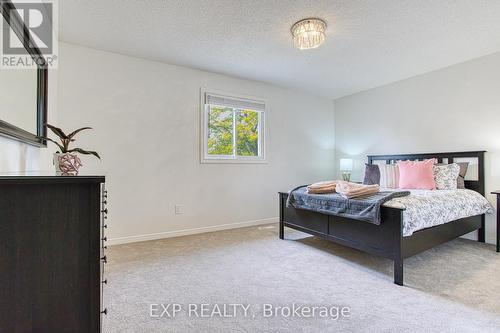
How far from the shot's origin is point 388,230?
2.09 meters

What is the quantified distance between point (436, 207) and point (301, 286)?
1.50 meters

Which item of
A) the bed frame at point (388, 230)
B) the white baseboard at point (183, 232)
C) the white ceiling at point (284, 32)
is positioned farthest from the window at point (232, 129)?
the bed frame at point (388, 230)

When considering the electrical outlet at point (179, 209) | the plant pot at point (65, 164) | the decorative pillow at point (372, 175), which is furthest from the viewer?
the decorative pillow at point (372, 175)

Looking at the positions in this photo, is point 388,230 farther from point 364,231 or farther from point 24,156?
point 24,156

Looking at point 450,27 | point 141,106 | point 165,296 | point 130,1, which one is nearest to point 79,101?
point 141,106

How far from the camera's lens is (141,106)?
10.7 ft


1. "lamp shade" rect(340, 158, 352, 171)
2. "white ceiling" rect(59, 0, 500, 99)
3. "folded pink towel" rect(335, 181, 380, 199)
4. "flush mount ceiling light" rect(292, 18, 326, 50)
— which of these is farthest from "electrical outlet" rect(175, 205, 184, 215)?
→ "lamp shade" rect(340, 158, 352, 171)

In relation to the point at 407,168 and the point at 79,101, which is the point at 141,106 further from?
the point at 407,168

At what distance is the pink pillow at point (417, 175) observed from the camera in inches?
127

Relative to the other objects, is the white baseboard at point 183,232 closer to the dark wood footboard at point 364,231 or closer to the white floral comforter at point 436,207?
the dark wood footboard at point 364,231

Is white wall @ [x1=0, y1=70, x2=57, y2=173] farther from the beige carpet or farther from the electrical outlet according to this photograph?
the electrical outlet

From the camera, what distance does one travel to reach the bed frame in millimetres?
2029

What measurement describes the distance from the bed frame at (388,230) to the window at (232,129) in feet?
3.81

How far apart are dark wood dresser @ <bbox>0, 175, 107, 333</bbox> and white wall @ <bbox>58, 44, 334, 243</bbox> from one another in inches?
97.2
